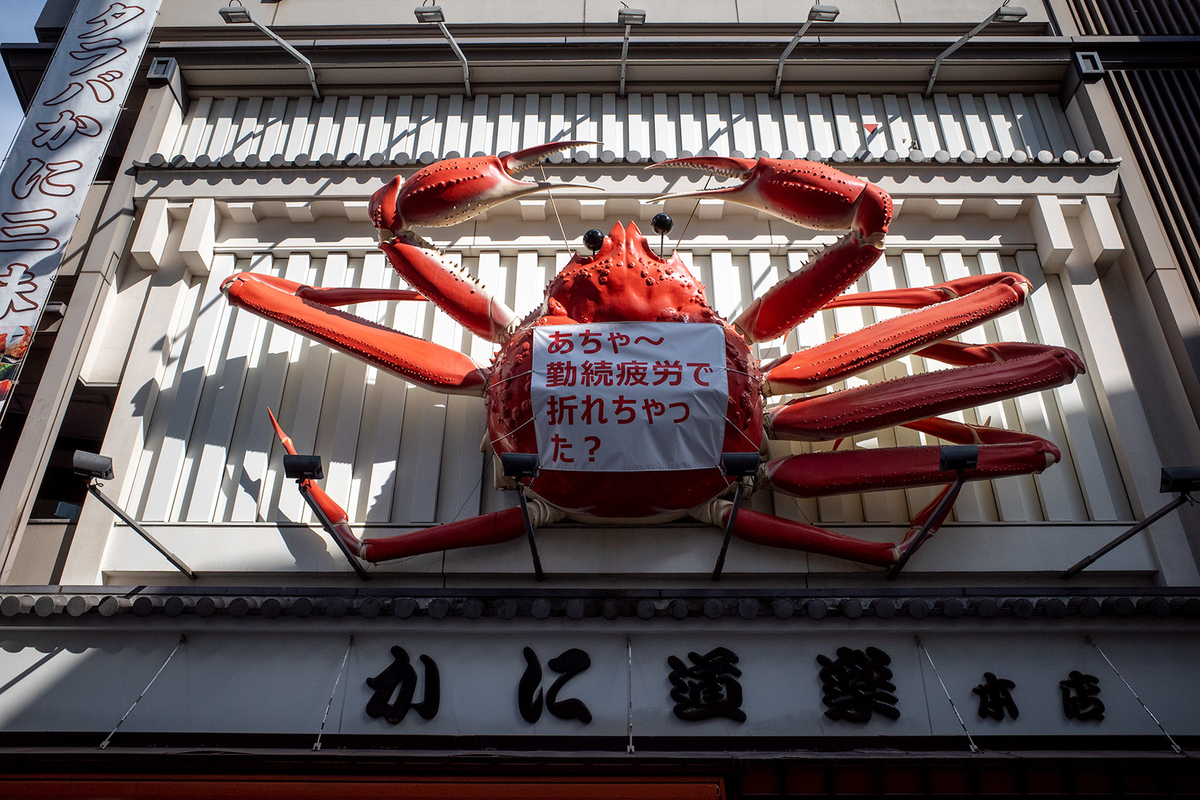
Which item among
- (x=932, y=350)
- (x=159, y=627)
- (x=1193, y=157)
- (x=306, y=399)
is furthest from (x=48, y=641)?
(x=1193, y=157)

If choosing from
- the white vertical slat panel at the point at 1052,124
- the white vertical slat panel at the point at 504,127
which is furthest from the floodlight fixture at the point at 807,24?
the white vertical slat panel at the point at 504,127

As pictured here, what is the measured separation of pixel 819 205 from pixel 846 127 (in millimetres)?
2867

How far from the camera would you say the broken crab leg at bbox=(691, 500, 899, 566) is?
16.9ft

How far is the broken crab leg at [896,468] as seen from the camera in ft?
16.6

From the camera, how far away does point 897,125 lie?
7.68 metres

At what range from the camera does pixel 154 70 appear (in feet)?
25.4

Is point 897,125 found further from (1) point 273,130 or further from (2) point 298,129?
(1) point 273,130

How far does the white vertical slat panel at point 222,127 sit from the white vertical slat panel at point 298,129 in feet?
1.75

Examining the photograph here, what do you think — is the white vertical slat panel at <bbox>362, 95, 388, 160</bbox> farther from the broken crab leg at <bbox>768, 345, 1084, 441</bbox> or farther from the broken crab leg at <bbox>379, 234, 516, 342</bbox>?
the broken crab leg at <bbox>768, 345, 1084, 441</bbox>

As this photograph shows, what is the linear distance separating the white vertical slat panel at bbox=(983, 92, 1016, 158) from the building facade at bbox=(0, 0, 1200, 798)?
0.05 meters

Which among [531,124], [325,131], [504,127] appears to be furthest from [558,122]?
[325,131]

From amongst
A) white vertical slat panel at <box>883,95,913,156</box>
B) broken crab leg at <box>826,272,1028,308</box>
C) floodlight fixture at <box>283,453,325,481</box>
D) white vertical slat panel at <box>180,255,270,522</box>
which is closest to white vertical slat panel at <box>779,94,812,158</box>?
white vertical slat panel at <box>883,95,913,156</box>

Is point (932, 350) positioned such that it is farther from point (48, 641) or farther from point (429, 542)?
point (48, 641)

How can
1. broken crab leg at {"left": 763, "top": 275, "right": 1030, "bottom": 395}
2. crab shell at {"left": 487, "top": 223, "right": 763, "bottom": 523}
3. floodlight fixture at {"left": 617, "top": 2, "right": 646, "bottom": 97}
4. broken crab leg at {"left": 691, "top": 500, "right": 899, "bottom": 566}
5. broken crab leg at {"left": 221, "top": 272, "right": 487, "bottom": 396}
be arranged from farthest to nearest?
floodlight fixture at {"left": 617, "top": 2, "right": 646, "bottom": 97} → broken crab leg at {"left": 221, "top": 272, "right": 487, "bottom": 396} → broken crab leg at {"left": 763, "top": 275, "right": 1030, "bottom": 395} → broken crab leg at {"left": 691, "top": 500, "right": 899, "bottom": 566} → crab shell at {"left": 487, "top": 223, "right": 763, "bottom": 523}
